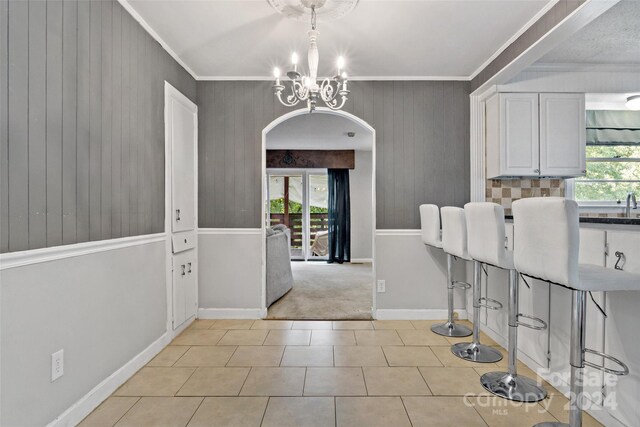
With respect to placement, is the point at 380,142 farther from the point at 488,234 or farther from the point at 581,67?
the point at 581,67

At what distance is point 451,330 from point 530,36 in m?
2.42

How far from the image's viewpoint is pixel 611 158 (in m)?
3.72

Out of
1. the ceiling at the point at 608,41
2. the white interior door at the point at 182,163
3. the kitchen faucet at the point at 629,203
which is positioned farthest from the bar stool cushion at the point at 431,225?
the white interior door at the point at 182,163

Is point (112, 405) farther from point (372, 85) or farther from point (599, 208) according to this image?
point (599, 208)

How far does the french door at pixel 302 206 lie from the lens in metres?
7.81

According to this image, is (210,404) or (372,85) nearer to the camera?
(210,404)

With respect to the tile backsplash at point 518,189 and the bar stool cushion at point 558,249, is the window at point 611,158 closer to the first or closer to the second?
the tile backsplash at point 518,189

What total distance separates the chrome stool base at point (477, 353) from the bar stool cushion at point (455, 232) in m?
0.70

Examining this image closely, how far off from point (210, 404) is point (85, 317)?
2.74 ft

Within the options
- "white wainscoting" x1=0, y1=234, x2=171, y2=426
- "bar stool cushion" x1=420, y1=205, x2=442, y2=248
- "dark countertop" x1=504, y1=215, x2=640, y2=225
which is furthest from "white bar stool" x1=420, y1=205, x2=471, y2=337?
"white wainscoting" x1=0, y1=234, x2=171, y2=426

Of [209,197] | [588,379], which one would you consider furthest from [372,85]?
[588,379]

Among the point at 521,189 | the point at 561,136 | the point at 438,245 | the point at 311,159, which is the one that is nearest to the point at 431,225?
the point at 438,245

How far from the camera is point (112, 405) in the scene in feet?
6.48

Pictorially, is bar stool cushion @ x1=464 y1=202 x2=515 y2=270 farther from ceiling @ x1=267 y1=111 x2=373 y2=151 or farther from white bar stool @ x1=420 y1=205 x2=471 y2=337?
A: ceiling @ x1=267 y1=111 x2=373 y2=151
